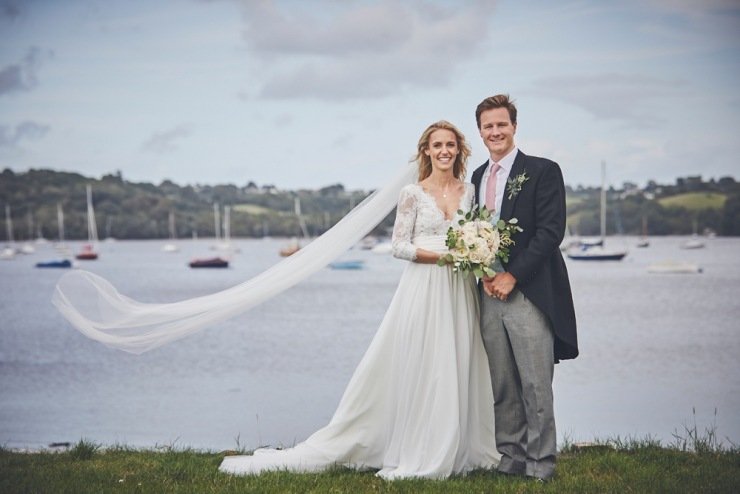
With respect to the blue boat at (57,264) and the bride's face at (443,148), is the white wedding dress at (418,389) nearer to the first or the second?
the bride's face at (443,148)

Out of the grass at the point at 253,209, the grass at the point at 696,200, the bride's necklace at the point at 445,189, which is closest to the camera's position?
the bride's necklace at the point at 445,189

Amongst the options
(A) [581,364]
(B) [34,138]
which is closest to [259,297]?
(A) [581,364]

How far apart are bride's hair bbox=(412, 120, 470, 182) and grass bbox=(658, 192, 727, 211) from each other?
12711 cm

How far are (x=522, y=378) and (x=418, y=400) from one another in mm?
777

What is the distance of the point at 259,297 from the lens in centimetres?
668

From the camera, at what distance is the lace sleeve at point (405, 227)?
19.9 feet

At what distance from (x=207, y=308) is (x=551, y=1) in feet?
233

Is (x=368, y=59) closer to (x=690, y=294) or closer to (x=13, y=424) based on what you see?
(x=690, y=294)

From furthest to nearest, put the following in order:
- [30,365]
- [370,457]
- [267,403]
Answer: [30,365] < [267,403] < [370,457]

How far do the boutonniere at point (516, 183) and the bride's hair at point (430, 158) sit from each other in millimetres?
555

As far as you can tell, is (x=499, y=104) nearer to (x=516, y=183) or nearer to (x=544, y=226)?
(x=516, y=183)

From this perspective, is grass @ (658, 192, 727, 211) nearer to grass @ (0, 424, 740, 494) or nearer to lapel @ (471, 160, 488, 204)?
grass @ (0, 424, 740, 494)

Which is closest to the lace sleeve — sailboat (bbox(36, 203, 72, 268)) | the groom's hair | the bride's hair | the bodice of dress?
the bodice of dress

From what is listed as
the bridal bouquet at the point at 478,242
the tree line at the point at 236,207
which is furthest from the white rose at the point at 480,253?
the tree line at the point at 236,207
